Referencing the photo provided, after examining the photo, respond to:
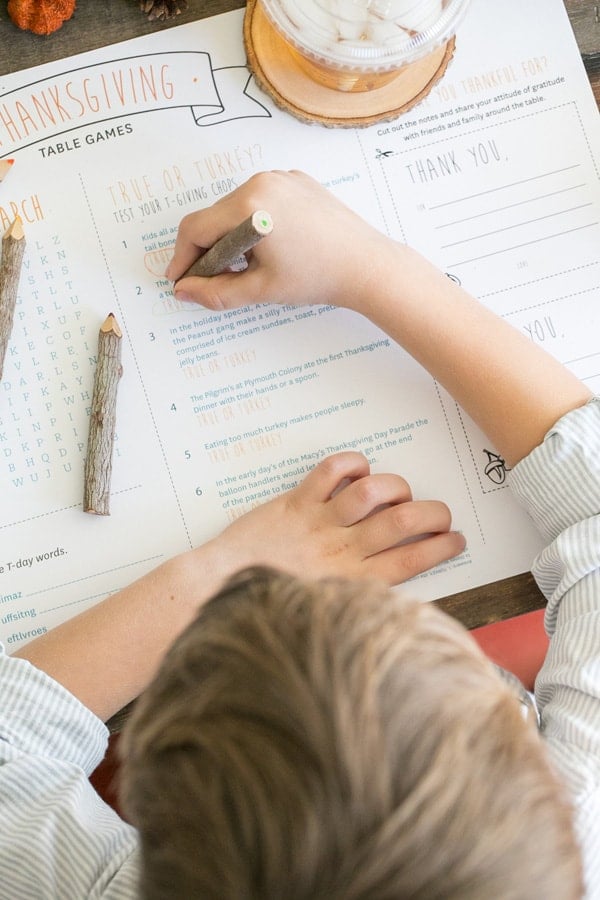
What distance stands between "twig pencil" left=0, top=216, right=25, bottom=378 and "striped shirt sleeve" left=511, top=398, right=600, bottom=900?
13.9 inches

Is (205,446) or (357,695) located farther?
(205,446)

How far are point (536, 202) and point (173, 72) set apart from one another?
0.27 meters

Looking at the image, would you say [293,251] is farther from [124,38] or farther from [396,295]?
[124,38]

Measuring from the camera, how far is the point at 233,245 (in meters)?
0.48

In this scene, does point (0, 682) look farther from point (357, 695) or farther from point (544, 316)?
point (544, 316)

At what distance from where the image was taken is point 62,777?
48 cm

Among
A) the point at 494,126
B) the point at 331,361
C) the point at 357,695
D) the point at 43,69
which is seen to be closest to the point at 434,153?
the point at 494,126

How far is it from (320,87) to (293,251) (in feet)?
0.40

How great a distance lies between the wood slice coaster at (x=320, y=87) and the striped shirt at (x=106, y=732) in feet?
0.81

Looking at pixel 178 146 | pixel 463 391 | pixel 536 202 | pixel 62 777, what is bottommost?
pixel 62 777

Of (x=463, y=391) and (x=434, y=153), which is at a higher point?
(x=434, y=153)

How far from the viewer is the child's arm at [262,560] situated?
0.52 metres

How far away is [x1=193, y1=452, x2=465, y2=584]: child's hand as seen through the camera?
54 centimetres

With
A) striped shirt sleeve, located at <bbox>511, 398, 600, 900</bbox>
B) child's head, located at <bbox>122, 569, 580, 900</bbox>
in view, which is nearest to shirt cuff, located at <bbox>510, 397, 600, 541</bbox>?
striped shirt sleeve, located at <bbox>511, 398, 600, 900</bbox>
